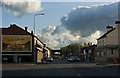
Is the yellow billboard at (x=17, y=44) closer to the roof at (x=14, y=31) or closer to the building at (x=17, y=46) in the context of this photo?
the building at (x=17, y=46)

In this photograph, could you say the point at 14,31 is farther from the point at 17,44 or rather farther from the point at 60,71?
the point at 60,71

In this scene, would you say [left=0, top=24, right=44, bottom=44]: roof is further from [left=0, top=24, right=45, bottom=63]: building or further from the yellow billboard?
the yellow billboard

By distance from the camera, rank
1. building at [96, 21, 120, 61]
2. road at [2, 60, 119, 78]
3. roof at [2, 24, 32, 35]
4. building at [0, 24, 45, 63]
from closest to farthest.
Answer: road at [2, 60, 119, 78] < building at [96, 21, 120, 61] < building at [0, 24, 45, 63] < roof at [2, 24, 32, 35]

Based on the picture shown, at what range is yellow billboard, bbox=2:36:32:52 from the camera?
170 ft

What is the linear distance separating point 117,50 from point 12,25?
27020mm

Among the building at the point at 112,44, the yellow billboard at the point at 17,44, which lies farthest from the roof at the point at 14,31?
the building at the point at 112,44

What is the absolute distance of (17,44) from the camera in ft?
170

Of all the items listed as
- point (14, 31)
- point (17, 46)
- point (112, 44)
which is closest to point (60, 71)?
point (17, 46)

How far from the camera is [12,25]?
173ft

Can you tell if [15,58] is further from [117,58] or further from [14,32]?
[117,58]

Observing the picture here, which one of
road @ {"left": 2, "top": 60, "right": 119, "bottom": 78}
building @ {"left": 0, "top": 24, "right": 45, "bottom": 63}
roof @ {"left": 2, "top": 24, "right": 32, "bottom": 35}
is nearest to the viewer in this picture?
road @ {"left": 2, "top": 60, "right": 119, "bottom": 78}

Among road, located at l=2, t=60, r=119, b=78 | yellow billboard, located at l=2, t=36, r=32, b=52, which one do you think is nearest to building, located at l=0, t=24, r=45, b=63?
yellow billboard, located at l=2, t=36, r=32, b=52

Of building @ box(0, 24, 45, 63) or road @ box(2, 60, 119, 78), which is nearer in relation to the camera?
road @ box(2, 60, 119, 78)

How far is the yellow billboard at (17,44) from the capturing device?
51.8 m
